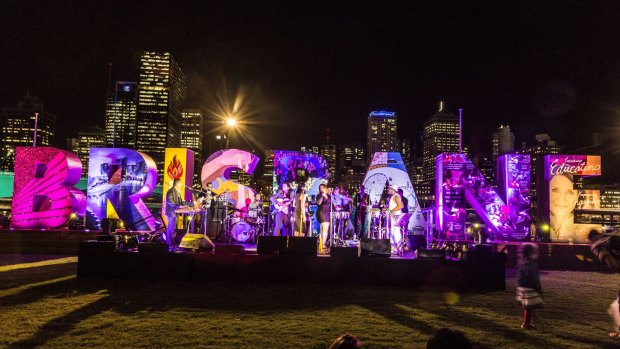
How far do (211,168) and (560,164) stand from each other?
50.2 ft

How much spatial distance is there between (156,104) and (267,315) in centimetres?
14245

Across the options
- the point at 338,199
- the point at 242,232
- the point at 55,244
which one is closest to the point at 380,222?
the point at 338,199

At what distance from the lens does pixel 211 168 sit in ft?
59.8

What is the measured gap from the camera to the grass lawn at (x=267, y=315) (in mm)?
5910

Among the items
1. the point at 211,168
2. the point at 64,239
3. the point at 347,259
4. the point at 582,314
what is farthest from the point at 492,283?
the point at 64,239

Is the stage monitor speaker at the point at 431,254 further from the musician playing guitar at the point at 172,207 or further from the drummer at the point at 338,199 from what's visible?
the musician playing guitar at the point at 172,207

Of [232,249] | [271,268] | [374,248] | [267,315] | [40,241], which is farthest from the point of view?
[40,241]

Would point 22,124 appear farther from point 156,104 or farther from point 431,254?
point 431,254

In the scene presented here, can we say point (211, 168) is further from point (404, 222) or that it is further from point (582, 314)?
point (582, 314)

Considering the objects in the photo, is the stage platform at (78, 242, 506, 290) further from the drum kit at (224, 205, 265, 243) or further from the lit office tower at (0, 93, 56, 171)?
the lit office tower at (0, 93, 56, 171)

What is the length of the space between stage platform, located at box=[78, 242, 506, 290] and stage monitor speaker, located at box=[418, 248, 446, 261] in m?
0.13

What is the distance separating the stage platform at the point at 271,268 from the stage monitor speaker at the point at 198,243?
0.44 meters

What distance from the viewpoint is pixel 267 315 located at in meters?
7.28

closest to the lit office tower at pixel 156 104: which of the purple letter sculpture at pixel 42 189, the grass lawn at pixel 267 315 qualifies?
the purple letter sculpture at pixel 42 189
